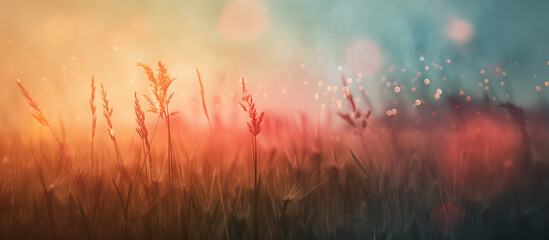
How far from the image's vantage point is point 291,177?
5.32 ft

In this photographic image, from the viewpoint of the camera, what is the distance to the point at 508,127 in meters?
1.75

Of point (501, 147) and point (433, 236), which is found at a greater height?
point (501, 147)

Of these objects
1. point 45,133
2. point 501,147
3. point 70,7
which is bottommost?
point 501,147

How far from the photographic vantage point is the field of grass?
1.57m

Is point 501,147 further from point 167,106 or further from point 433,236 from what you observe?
point 167,106

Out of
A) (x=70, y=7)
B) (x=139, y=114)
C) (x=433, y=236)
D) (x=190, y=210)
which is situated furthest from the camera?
(x=70, y=7)

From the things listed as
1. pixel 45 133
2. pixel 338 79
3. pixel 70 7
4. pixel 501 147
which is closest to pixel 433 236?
pixel 501 147

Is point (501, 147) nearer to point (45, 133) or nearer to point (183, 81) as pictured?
point (183, 81)

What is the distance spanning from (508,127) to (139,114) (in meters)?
1.48

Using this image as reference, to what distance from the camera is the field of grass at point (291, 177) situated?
61.9 inches

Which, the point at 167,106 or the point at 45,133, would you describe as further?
the point at 45,133

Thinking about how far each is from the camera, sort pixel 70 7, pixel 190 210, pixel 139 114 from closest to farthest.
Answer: pixel 139 114
pixel 190 210
pixel 70 7

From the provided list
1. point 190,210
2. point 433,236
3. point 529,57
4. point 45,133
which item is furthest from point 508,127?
point 45,133

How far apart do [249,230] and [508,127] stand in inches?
45.5
